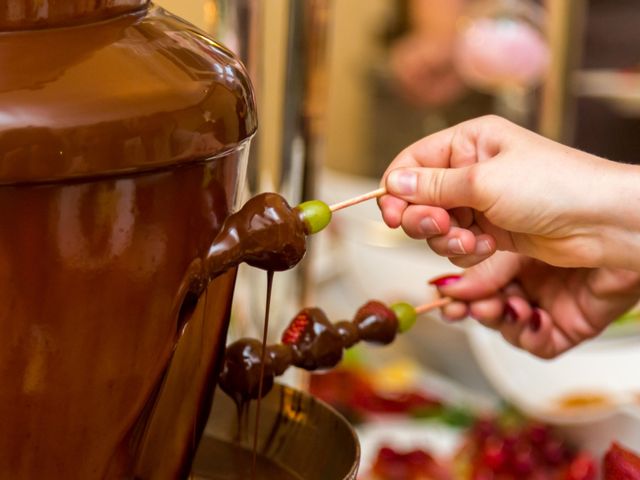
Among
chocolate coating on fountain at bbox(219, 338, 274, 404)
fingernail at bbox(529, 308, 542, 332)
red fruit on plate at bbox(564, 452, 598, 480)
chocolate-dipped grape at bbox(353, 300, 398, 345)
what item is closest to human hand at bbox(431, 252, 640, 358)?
fingernail at bbox(529, 308, 542, 332)

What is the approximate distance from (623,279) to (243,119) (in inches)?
15.4

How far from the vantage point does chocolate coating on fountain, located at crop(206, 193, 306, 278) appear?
1.88 ft

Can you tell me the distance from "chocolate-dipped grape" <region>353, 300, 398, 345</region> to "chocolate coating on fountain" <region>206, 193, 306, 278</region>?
166mm

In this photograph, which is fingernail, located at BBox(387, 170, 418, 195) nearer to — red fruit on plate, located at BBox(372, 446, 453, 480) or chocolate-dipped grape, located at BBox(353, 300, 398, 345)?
chocolate-dipped grape, located at BBox(353, 300, 398, 345)

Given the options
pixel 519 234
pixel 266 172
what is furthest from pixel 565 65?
pixel 519 234

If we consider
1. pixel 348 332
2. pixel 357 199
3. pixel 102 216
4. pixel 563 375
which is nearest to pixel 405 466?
pixel 563 375

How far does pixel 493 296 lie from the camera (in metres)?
0.86

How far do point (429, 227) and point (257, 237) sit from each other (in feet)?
0.53

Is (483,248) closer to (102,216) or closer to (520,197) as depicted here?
(520,197)

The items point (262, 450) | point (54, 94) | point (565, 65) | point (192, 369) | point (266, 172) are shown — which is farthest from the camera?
point (565, 65)

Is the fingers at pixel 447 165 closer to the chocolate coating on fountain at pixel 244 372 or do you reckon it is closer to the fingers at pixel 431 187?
the fingers at pixel 431 187

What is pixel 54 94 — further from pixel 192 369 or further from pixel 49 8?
pixel 192 369

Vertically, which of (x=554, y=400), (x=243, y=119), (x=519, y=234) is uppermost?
(x=243, y=119)

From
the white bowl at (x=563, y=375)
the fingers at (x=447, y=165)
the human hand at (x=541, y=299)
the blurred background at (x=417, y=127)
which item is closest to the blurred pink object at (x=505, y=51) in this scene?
the blurred background at (x=417, y=127)
